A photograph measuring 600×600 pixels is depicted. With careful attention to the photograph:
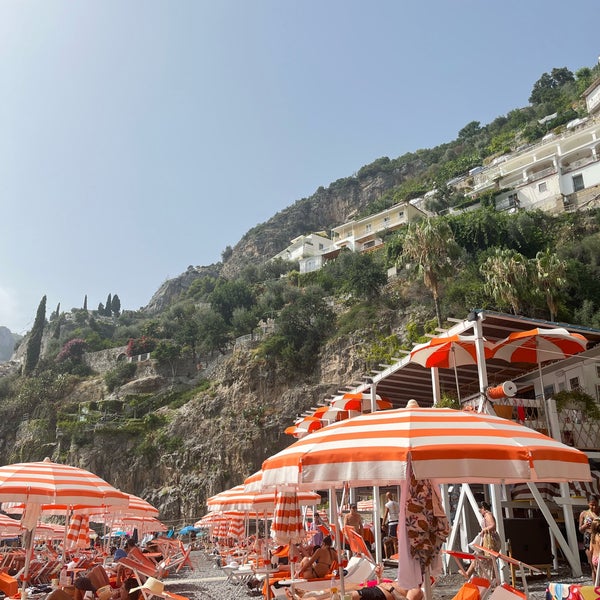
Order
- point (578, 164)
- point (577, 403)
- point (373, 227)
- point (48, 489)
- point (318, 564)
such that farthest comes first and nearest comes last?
point (373, 227) < point (578, 164) < point (577, 403) < point (318, 564) < point (48, 489)

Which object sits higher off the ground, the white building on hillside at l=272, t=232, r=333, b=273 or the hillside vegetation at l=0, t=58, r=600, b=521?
the white building on hillside at l=272, t=232, r=333, b=273

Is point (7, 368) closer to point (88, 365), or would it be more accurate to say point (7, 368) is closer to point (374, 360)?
point (88, 365)

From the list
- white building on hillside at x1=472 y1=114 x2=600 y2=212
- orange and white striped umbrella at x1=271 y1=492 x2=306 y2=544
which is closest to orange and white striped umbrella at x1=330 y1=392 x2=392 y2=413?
orange and white striped umbrella at x1=271 y1=492 x2=306 y2=544

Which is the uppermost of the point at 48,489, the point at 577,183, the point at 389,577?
the point at 577,183

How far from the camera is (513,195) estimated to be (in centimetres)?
5328

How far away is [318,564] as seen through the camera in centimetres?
782

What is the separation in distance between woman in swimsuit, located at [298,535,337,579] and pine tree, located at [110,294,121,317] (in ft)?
328

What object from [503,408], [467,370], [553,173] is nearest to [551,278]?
[467,370]

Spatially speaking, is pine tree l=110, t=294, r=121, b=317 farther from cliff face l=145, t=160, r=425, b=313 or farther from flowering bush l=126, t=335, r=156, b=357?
flowering bush l=126, t=335, r=156, b=357

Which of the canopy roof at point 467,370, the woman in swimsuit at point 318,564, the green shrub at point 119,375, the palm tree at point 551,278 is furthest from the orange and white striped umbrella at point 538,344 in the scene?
the green shrub at point 119,375

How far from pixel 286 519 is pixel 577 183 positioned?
167ft

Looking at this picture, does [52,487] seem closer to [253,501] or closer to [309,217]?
[253,501]

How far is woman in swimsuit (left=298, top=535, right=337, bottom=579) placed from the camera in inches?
304

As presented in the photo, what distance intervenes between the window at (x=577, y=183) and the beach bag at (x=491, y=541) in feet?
163
